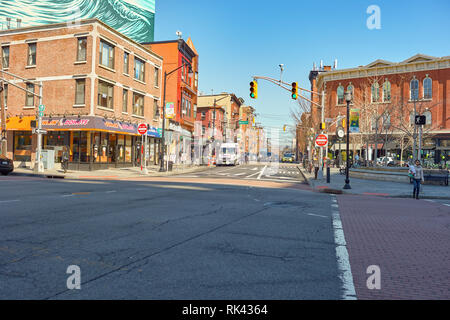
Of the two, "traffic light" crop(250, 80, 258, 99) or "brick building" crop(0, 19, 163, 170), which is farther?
"brick building" crop(0, 19, 163, 170)

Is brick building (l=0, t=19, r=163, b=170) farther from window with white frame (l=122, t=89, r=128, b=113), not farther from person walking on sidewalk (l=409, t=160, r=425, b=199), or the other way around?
person walking on sidewalk (l=409, t=160, r=425, b=199)

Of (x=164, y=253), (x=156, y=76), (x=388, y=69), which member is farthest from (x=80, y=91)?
(x=388, y=69)

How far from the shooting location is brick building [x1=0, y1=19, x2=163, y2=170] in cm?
2823

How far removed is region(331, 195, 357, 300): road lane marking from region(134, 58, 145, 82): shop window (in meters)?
30.4

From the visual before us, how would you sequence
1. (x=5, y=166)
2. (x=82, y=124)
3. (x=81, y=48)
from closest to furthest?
(x=5, y=166) < (x=82, y=124) < (x=81, y=48)

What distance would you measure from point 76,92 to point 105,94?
7.52 ft

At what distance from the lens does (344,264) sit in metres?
5.00

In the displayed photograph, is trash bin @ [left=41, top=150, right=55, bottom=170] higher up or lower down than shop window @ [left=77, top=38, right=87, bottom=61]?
lower down

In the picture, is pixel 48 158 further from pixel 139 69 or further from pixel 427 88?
pixel 427 88

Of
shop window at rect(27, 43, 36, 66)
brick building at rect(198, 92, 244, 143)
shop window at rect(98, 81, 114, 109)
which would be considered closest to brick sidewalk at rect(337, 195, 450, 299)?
shop window at rect(98, 81, 114, 109)

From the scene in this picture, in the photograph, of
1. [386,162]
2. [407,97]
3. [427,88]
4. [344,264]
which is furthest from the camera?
[407,97]

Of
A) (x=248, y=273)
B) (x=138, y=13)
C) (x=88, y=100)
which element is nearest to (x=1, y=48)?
(x=88, y=100)

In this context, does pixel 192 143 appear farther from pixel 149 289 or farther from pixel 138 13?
pixel 149 289

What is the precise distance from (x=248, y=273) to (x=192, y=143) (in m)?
50.2
